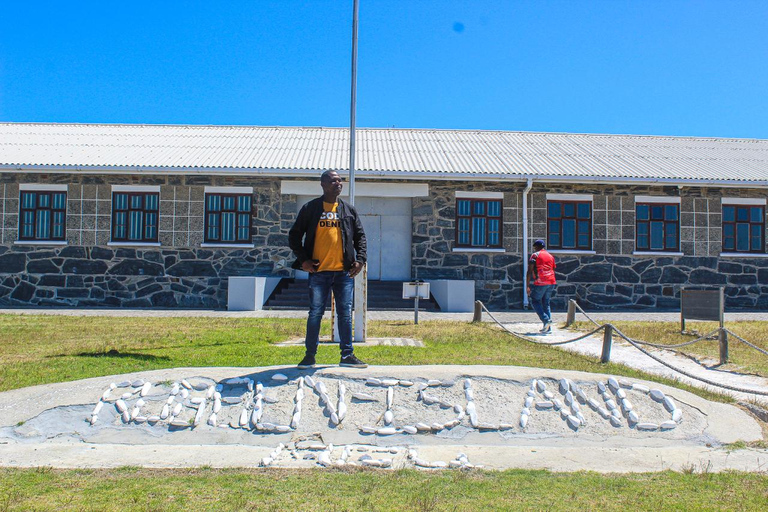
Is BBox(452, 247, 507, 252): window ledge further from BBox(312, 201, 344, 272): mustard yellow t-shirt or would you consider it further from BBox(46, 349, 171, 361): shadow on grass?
BBox(312, 201, 344, 272): mustard yellow t-shirt

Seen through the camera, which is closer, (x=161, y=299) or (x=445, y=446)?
(x=445, y=446)

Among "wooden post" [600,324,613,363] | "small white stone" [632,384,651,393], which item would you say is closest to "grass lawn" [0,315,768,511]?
"small white stone" [632,384,651,393]

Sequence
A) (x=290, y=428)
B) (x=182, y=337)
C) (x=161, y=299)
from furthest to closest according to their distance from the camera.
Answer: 1. (x=161, y=299)
2. (x=182, y=337)
3. (x=290, y=428)

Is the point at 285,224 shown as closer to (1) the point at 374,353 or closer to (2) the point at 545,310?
(2) the point at 545,310

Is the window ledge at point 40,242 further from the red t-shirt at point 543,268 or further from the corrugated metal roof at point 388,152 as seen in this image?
the red t-shirt at point 543,268

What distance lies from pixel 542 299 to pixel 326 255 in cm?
633

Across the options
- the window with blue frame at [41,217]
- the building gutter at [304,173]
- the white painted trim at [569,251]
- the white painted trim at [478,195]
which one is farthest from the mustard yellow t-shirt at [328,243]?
the window with blue frame at [41,217]

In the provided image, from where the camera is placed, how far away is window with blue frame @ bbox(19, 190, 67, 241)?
56.6 feet

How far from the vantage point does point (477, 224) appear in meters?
17.6

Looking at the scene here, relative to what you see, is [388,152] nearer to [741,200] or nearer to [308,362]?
[741,200]

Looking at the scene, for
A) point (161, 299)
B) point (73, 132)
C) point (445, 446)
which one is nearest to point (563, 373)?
point (445, 446)

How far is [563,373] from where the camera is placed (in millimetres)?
6273

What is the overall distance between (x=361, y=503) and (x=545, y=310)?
8677 mm

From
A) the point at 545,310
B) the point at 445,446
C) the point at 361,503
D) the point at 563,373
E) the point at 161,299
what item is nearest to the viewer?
the point at 361,503
